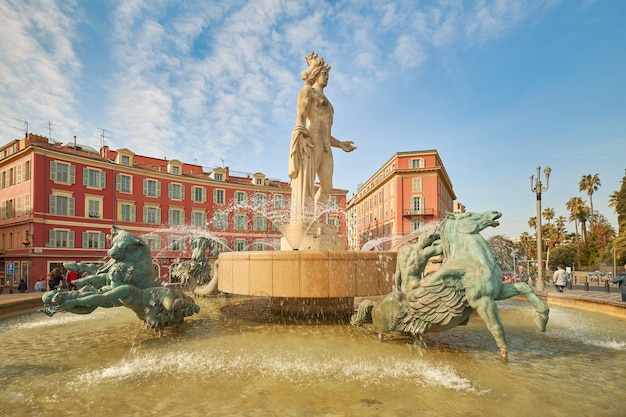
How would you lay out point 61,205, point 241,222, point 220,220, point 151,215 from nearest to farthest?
1. point 61,205
2. point 151,215
3. point 220,220
4. point 241,222

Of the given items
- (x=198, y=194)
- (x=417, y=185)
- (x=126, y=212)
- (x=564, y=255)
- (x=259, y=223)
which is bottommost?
(x=564, y=255)

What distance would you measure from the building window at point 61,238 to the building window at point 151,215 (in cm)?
730

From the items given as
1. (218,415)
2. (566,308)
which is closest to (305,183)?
(218,415)

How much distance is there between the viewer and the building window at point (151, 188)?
36.5 meters

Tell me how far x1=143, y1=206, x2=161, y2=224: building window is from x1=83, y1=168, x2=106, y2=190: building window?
4827mm

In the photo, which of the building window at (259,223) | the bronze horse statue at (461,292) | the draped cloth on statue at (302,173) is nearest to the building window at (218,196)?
the building window at (259,223)

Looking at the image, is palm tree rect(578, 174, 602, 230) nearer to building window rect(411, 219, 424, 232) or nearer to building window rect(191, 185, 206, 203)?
building window rect(411, 219, 424, 232)

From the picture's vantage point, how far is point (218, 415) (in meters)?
3.25

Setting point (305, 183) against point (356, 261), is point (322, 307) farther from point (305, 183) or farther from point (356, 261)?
point (305, 183)

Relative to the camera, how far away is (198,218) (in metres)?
40.7

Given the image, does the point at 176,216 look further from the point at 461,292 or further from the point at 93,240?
the point at 461,292

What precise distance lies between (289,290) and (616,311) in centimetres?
865

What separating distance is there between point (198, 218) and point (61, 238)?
45.8 ft

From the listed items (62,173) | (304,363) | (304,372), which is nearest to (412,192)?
(62,173)
